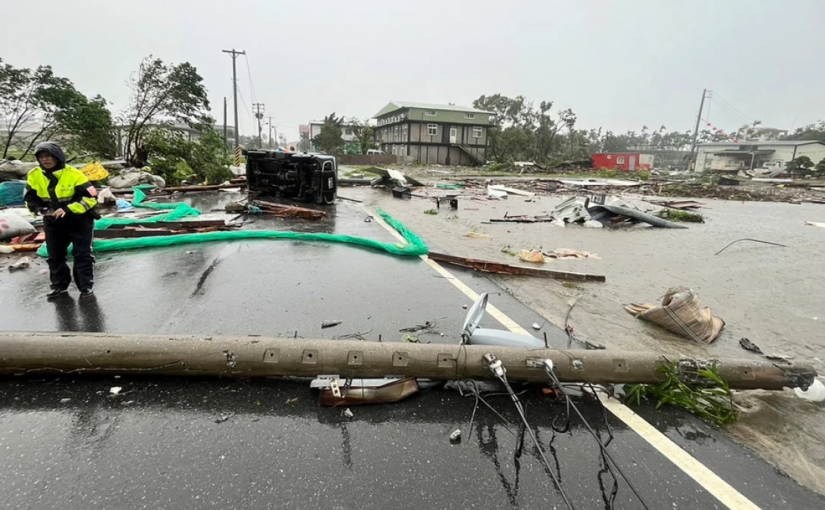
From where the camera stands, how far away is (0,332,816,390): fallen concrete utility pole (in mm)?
2586

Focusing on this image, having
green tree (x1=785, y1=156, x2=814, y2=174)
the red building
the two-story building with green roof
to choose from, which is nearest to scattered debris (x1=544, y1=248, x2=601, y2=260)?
the two-story building with green roof

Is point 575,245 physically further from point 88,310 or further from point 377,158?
point 377,158

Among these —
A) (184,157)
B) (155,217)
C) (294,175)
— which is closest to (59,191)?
(155,217)

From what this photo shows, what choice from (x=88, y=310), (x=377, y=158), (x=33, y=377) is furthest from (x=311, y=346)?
(x=377, y=158)

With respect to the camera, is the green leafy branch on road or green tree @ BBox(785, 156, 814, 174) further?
green tree @ BBox(785, 156, 814, 174)

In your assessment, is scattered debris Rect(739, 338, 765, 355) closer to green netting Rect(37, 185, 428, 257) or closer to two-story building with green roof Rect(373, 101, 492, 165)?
green netting Rect(37, 185, 428, 257)

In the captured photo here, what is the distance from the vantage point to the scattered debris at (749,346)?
3870mm

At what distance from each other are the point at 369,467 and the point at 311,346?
2.98 ft

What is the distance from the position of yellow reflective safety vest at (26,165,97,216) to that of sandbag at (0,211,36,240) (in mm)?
3433

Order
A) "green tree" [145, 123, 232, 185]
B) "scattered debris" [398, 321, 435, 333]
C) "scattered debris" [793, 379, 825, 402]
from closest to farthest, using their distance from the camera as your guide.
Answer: "scattered debris" [793, 379, 825, 402]
"scattered debris" [398, 321, 435, 333]
"green tree" [145, 123, 232, 185]

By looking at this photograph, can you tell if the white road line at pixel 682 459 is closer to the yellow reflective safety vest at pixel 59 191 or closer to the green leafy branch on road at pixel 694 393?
the green leafy branch on road at pixel 694 393

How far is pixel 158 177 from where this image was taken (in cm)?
1530

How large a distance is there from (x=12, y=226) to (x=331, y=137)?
49.6m

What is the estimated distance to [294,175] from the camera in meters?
12.4
